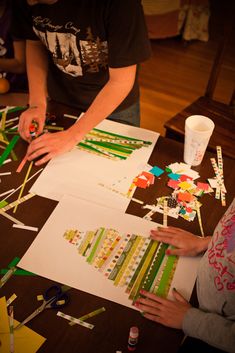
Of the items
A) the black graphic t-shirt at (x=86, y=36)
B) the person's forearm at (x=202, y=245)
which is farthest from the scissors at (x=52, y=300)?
the black graphic t-shirt at (x=86, y=36)

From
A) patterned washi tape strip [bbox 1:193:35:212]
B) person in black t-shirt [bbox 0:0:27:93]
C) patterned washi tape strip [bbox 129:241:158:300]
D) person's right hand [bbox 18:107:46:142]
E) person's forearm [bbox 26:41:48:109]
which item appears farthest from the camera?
person in black t-shirt [bbox 0:0:27:93]

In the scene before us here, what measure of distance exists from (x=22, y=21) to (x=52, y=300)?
1.02 meters

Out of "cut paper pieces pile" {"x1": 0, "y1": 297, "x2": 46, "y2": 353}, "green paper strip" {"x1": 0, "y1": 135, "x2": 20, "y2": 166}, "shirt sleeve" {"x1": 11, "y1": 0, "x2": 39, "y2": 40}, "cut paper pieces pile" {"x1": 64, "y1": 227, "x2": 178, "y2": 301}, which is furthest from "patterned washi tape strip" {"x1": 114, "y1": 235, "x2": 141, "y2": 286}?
"shirt sleeve" {"x1": 11, "y1": 0, "x2": 39, "y2": 40}

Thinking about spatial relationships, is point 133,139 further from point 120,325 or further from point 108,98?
point 120,325

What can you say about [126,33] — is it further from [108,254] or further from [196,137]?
[108,254]

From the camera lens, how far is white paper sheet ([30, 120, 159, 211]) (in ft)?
3.64

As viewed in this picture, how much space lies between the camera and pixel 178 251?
97cm

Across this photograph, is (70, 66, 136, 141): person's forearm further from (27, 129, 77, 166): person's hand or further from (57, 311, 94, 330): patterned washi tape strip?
(57, 311, 94, 330): patterned washi tape strip

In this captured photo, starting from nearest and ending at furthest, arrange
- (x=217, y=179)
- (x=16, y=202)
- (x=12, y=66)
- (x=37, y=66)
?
(x=16, y=202) → (x=217, y=179) → (x=37, y=66) → (x=12, y=66)

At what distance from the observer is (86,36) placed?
1.25 meters

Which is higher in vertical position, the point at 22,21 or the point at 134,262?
the point at 22,21

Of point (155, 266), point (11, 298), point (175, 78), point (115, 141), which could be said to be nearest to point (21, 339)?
point (11, 298)

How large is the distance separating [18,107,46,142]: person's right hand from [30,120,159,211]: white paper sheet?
0.14m

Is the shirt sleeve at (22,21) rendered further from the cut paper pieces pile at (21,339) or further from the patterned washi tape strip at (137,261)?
the cut paper pieces pile at (21,339)
